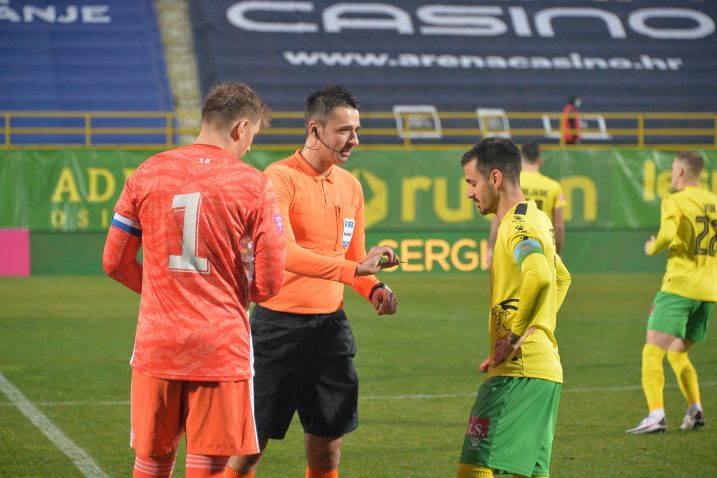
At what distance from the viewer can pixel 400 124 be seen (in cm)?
2839

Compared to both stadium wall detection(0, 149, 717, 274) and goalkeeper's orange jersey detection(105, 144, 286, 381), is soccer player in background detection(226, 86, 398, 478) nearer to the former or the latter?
goalkeeper's orange jersey detection(105, 144, 286, 381)

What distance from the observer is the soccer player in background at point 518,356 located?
443cm

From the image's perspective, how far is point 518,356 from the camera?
452cm

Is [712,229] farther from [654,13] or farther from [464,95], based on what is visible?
[654,13]

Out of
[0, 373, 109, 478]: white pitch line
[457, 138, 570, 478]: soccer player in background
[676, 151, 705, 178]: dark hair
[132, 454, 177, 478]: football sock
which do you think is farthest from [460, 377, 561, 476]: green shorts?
[676, 151, 705, 178]: dark hair

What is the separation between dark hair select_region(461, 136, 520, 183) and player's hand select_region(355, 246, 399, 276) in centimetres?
54

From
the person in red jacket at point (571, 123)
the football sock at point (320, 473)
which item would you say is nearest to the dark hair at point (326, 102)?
the football sock at point (320, 473)

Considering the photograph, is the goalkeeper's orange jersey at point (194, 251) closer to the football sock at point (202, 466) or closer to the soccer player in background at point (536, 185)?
the football sock at point (202, 466)

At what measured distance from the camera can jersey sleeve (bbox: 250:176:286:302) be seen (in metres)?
4.05

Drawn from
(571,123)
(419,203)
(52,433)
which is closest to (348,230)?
(52,433)

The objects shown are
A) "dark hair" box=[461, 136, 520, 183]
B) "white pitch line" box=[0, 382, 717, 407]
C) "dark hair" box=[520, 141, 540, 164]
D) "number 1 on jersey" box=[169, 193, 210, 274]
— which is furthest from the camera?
"dark hair" box=[520, 141, 540, 164]

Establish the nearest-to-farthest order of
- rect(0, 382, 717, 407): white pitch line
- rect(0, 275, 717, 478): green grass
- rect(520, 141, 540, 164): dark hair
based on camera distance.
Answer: rect(0, 275, 717, 478): green grass
rect(0, 382, 717, 407): white pitch line
rect(520, 141, 540, 164): dark hair

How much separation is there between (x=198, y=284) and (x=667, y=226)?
484cm

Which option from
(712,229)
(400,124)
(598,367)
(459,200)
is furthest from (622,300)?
(400,124)
